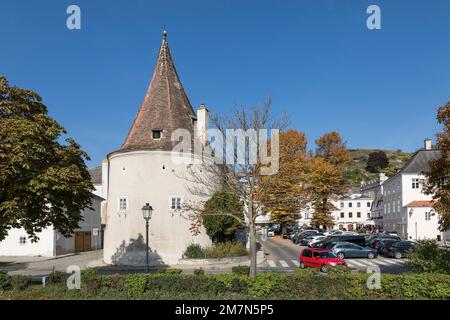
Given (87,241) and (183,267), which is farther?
(87,241)

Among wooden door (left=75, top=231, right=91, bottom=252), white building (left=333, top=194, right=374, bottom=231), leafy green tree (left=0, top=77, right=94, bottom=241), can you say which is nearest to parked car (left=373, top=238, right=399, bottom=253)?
leafy green tree (left=0, top=77, right=94, bottom=241)

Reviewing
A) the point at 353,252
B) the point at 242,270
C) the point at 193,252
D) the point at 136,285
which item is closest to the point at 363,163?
the point at 353,252

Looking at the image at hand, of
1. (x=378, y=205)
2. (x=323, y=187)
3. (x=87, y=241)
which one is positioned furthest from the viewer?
(x=378, y=205)

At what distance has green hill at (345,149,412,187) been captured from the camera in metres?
140

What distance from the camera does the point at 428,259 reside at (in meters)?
17.8

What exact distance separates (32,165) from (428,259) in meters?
16.1

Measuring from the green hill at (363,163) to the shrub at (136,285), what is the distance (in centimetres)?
10366

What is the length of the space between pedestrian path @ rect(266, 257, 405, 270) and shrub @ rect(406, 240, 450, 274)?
1115 centimetres

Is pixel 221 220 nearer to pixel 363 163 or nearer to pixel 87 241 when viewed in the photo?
pixel 87 241

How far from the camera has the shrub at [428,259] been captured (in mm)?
17094

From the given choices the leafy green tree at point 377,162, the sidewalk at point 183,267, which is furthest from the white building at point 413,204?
the leafy green tree at point 377,162

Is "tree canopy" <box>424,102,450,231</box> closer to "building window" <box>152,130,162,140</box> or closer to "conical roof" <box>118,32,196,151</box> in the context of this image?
"conical roof" <box>118,32,196,151</box>

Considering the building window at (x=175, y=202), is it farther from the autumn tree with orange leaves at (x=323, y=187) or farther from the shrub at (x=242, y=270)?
the autumn tree with orange leaves at (x=323, y=187)

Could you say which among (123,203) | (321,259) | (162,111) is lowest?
(321,259)
